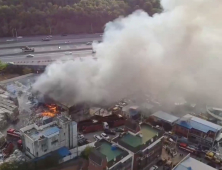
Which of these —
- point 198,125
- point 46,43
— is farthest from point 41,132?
point 46,43

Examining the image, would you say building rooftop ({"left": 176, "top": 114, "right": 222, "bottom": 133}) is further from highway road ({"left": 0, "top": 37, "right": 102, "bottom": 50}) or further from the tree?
highway road ({"left": 0, "top": 37, "right": 102, "bottom": 50})

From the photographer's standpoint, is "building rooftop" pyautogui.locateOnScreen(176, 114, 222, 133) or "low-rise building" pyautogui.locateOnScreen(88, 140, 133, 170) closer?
"low-rise building" pyautogui.locateOnScreen(88, 140, 133, 170)

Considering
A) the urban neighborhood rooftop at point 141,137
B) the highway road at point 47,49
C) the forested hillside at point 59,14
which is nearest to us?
the urban neighborhood rooftop at point 141,137

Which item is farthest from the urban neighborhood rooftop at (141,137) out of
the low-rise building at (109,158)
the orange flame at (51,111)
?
the orange flame at (51,111)

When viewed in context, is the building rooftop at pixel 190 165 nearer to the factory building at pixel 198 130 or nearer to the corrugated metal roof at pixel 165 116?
the factory building at pixel 198 130

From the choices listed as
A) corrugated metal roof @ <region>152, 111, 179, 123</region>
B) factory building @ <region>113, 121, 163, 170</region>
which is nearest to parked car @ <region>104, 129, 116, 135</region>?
factory building @ <region>113, 121, 163, 170</region>

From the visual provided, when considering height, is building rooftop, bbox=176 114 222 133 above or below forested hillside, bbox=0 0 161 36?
below

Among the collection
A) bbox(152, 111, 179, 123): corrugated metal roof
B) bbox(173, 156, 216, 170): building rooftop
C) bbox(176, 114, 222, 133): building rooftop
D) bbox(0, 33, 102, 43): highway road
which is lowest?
bbox(173, 156, 216, 170): building rooftop
